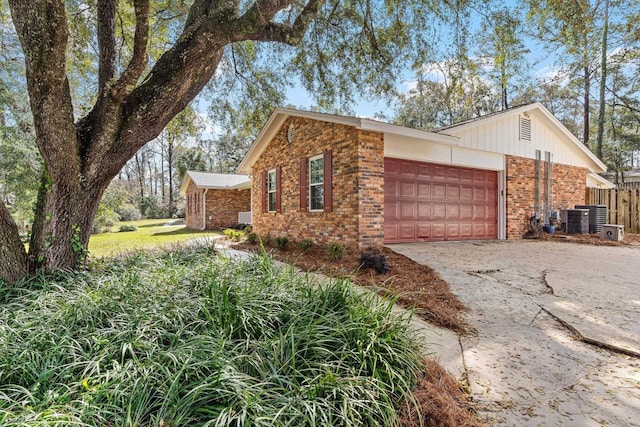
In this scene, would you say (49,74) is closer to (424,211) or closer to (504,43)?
(504,43)

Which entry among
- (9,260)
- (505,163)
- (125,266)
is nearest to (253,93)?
(125,266)

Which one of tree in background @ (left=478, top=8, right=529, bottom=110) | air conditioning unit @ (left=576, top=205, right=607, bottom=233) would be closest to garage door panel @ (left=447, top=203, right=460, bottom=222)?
tree in background @ (left=478, top=8, right=529, bottom=110)

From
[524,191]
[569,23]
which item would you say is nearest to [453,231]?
[524,191]

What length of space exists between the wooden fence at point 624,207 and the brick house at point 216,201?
48.1ft

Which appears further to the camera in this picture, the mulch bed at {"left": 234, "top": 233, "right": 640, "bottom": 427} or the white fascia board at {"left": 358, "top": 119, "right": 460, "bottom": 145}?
the white fascia board at {"left": 358, "top": 119, "right": 460, "bottom": 145}

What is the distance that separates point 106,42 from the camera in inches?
165

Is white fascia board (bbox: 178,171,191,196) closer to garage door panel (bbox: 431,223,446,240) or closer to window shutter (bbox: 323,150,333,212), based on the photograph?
window shutter (bbox: 323,150,333,212)

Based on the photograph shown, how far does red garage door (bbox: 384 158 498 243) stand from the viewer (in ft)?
25.2

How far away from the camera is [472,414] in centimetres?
178

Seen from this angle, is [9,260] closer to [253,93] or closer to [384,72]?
[253,93]

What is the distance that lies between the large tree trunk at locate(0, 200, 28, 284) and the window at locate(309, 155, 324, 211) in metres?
5.49

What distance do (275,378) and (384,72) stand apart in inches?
246

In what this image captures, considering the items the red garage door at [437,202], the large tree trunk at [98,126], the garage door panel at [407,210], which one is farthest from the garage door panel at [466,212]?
the large tree trunk at [98,126]

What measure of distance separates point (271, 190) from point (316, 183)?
2.80m
